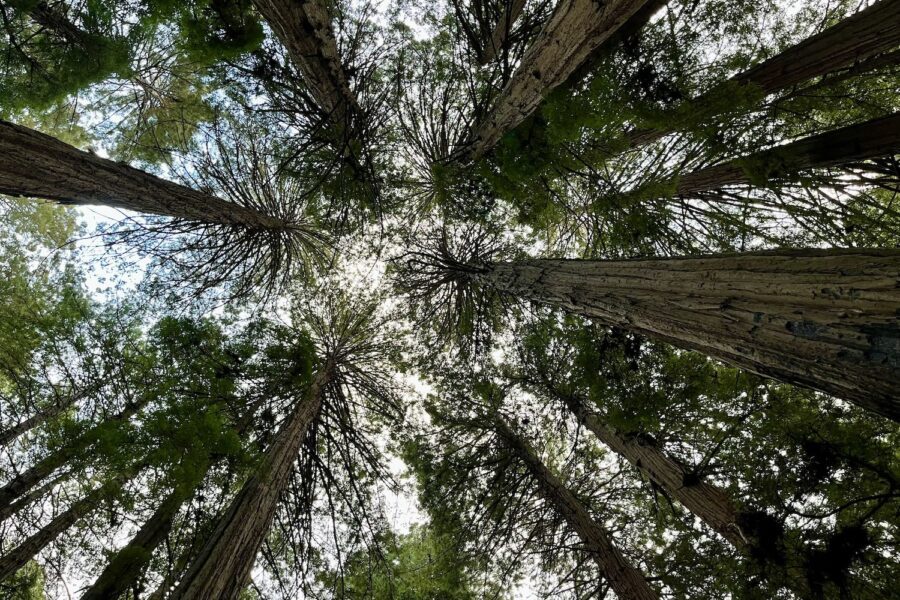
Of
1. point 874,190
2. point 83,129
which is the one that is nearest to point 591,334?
point 874,190

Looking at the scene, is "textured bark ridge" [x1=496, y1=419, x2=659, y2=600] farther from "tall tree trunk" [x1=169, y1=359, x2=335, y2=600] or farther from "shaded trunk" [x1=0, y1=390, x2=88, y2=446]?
"shaded trunk" [x1=0, y1=390, x2=88, y2=446]

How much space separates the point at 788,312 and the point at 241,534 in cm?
442

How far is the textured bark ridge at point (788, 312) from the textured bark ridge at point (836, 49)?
198 cm

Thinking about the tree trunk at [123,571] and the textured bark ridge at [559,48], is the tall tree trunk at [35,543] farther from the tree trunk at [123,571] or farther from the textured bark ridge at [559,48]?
the textured bark ridge at [559,48]

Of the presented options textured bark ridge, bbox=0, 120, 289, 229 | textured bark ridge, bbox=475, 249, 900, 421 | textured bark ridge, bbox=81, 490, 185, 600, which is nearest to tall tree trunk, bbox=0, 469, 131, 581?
textured bark ridge, bbox=81, 490, 185, 600

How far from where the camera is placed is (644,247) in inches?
209

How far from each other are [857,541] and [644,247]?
3.57 metres

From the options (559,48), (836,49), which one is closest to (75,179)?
(559,48)

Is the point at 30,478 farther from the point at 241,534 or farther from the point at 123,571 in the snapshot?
→ the point at 241,534

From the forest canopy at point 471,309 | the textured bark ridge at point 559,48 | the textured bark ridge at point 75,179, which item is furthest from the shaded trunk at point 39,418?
the textured bark ridge at point 559,48

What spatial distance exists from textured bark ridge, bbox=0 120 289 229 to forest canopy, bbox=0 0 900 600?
0.03m

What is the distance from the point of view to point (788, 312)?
1.68 metres

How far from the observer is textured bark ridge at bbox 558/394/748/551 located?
3943 millimetres

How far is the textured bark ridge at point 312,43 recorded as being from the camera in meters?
3.68
